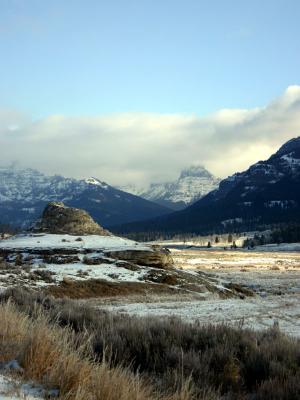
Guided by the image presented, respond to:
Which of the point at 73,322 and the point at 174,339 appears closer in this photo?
the point at 174,339

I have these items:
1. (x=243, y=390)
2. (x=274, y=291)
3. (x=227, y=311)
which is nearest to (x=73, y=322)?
(x=243, y=390)

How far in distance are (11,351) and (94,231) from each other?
39.6m

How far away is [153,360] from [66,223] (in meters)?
37.6

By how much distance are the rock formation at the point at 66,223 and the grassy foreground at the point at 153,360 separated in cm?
3319

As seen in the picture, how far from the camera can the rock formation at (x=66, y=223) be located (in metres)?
44.4

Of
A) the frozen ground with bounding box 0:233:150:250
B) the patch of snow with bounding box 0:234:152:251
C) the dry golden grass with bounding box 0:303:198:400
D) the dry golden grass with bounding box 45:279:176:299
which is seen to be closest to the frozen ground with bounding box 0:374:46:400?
the dry golden grass with bounding box 0:303:198:400

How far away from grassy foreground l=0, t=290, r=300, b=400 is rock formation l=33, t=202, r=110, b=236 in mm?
33193

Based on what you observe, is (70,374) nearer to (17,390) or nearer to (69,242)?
(17,390)

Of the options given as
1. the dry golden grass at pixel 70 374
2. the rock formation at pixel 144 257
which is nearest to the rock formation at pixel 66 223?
the rock formation at pixel 144 257

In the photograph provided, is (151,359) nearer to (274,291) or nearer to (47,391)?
(47,391)

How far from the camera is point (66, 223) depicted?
4516 centimetres

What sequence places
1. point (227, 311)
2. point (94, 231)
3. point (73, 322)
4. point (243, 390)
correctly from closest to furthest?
point (243, 390), point (73, 322), point (227, 311), point (94, 231)

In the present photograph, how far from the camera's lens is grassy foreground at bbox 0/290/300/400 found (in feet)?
17.5

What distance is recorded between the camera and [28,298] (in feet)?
50.3
